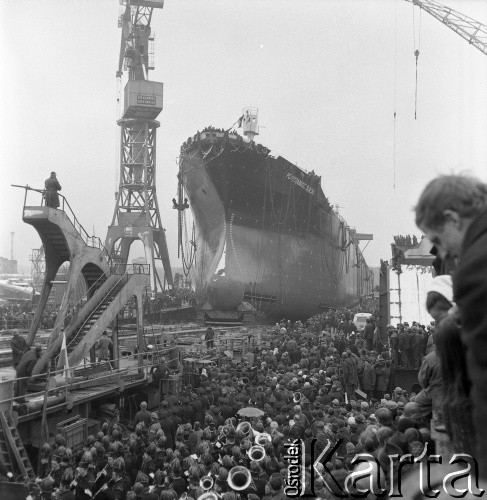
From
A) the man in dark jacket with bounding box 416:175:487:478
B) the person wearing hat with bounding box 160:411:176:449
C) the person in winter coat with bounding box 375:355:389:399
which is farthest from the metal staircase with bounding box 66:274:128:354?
the man in dark jacket with bounding box 416:175:487:478

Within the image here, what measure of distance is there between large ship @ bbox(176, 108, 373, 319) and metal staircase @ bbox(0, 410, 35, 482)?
58.7 feet

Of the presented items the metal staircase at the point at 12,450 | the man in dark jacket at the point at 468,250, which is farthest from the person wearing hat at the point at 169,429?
the man in dark jacket at the point at 468,250

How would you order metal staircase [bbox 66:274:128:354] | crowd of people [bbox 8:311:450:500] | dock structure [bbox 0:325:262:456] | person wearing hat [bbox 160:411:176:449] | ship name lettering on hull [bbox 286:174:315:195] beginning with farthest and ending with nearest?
1. ship name lettering on hull [bbox 286:174:315:195]
2. metal staircase [bbox 66:274:128:354]
3. dock structure [bbox 0:325:262:456]
4. person wearing hat [bbox 160:411:176:449]
5. crowd of people [bbox 8:311:450:500]

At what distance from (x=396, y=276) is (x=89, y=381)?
7.98 metres

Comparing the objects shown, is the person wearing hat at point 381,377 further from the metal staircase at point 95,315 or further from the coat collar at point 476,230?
the coat collar at point 476,230

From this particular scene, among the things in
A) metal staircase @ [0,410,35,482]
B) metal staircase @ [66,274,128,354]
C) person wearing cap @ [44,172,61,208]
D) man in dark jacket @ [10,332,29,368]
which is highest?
person wearing cap @ [44,172,61,208]

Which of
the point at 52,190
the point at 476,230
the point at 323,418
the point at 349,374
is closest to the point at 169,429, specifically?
the point at 323,418

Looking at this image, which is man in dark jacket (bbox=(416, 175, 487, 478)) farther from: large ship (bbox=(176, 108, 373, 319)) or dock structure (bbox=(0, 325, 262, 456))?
large ship (bbox=(176, 108, 373, 319))

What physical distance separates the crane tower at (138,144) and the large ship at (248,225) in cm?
215

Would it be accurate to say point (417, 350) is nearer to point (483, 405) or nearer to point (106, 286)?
point (106, 286)

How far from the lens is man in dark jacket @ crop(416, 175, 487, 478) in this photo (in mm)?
981

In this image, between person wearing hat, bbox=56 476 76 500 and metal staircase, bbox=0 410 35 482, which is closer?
person wearing hat, bbox=56 476 76 500

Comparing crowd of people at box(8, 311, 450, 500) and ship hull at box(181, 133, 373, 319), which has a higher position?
ship hull at box(181, 133, 373, 319)

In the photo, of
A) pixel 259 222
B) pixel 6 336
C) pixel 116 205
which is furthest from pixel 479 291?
pixel 116 205
